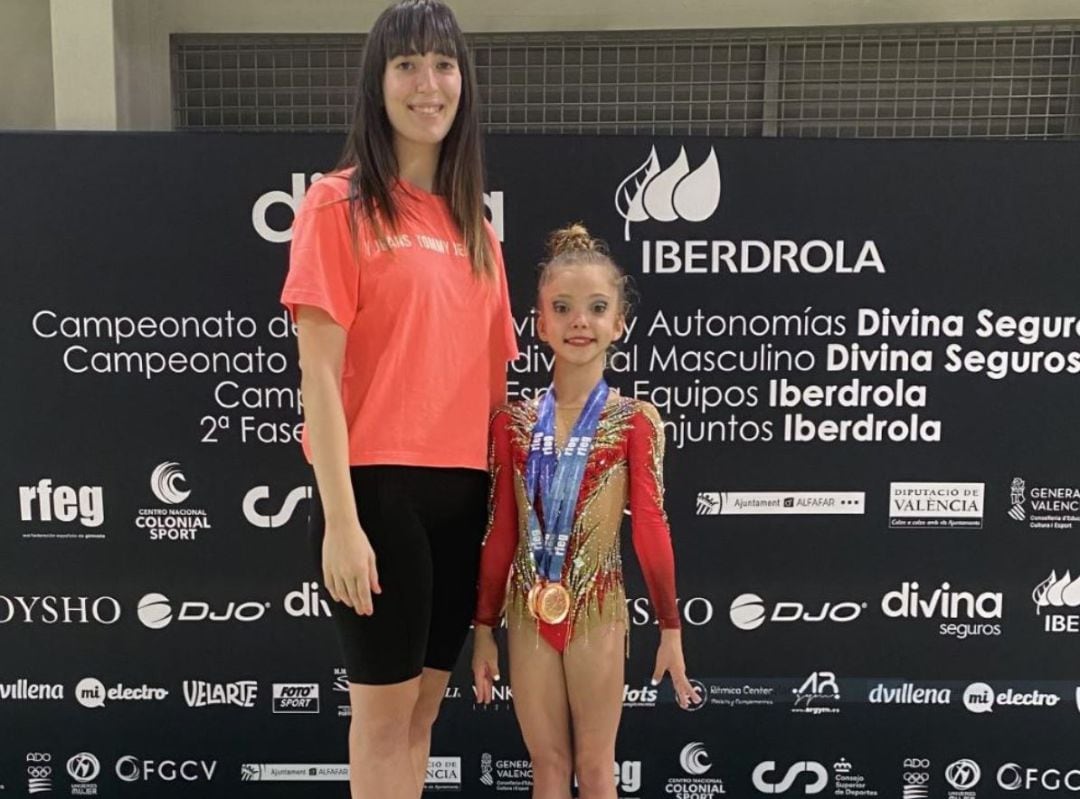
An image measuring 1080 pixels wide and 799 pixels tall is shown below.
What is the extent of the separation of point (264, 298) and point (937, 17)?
2904 millimetres

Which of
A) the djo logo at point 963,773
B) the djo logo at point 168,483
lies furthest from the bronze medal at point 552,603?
the djo logo at point 963,773

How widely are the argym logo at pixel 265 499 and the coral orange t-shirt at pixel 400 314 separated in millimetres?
1119

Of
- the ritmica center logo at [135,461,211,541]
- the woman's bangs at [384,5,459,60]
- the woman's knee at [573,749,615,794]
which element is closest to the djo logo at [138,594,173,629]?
the ritmica center logo at [135,461,211,541]

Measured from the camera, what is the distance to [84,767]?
280cm

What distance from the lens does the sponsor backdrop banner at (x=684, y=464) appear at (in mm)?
2604

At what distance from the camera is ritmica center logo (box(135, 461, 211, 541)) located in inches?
105

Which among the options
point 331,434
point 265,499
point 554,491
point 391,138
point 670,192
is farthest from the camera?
point 265,499

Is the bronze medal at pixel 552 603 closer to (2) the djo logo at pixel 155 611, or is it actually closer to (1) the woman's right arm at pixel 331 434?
(1) the woman's right arm at pixel 331 434

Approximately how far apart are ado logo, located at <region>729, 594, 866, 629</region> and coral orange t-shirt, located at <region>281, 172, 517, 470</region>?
136cm

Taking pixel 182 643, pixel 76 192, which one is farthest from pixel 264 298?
pixel 182 643

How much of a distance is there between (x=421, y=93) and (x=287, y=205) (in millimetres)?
1120

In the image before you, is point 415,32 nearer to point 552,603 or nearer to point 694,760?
Result: point 552,603

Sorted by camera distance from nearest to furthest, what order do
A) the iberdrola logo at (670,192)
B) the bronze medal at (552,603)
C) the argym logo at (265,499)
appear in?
the bronze medal at (552,603), the iberdrola logo at (670,192), the argym logo at (265,499)

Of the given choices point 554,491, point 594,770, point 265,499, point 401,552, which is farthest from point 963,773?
point 265,499
